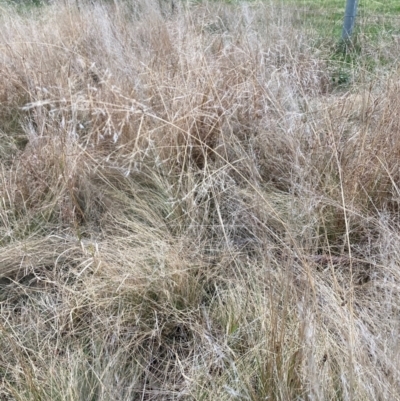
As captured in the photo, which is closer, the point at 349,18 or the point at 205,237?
the point at 205,237

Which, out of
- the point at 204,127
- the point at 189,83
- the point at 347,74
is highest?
the point at 189,83

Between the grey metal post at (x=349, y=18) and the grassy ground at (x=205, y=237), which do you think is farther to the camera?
the grey metal post at (x=349, y=18)

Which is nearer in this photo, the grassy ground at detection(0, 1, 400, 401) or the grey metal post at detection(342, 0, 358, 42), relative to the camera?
the grassy ground at detection(0, 1, 400, 401)

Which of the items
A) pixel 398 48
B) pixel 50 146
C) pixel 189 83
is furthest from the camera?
pixel 398 48

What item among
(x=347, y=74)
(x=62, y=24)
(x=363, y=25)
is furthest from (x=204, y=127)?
(x=62, y=24)

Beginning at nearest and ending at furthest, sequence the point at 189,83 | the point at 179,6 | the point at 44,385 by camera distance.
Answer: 1. the point at 44,385
2. the point at 189,83
3. the point at 179,6

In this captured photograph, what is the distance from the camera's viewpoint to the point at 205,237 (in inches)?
64.5

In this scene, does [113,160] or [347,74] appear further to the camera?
[347,74]

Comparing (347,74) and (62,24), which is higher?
(62,24)

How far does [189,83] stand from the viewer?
2047mm

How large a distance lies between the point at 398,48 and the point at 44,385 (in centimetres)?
222

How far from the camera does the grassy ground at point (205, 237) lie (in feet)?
3.76

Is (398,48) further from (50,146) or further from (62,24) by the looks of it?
(62,24)

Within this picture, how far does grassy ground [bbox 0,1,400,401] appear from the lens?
3.76 ft
